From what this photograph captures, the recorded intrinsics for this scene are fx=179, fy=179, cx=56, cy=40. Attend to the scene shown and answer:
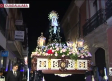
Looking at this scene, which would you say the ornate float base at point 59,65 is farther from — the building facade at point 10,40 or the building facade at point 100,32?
the building facade at point 10,40

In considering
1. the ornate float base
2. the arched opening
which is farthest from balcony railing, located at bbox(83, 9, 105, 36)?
the ornate float base

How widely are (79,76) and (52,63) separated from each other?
121 cm

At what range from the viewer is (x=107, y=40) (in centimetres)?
947

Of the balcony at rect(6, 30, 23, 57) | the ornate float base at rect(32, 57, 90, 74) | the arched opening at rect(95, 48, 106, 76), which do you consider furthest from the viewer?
the balcony at rect(6, 30, 23, 57)

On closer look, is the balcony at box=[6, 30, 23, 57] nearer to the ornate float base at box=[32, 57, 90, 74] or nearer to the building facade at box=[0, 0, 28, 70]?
the building facade at box=[0, 0, 28, 70]

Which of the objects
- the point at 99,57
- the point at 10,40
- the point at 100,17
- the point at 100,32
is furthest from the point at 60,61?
the point at 10,40

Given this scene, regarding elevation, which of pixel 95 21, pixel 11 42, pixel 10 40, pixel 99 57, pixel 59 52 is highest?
pixel 95 21

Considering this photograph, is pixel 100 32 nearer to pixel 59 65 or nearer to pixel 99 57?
pixel 99 57

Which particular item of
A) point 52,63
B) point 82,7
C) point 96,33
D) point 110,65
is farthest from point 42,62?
point 82,7

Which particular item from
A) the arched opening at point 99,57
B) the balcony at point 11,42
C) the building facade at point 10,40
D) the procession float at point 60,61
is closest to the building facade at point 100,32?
the arched opening at point 99,57

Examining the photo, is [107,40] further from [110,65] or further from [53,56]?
[53,56]

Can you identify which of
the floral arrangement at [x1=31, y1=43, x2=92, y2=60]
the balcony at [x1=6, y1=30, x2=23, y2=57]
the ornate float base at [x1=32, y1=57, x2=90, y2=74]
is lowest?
the ornate float base at [x1=32, y1=57, x2=90, y2=74]

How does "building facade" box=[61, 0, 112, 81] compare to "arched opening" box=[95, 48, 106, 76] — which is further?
"arched opening" box=[95, 48, 106, 76]

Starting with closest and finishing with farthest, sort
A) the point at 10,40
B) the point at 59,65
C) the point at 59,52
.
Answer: the point at 59,65, the point at 59,52, the point at 10,40
